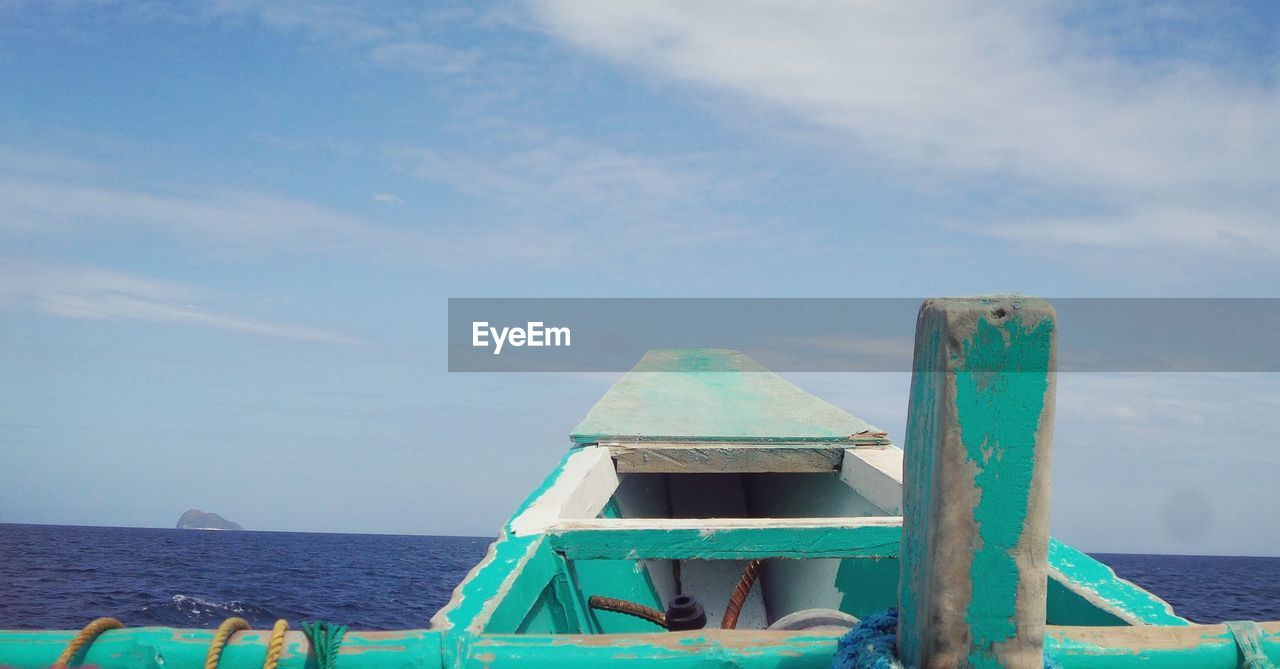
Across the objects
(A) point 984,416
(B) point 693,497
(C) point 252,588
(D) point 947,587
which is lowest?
(C) point 252,588

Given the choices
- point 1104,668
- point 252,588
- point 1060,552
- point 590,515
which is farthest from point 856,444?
point 252,588

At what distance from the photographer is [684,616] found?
8.31ft

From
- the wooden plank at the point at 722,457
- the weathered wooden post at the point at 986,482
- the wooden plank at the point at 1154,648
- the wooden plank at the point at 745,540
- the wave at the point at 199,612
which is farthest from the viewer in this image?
the wave at the point at 199,612

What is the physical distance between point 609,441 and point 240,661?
9.85 feet

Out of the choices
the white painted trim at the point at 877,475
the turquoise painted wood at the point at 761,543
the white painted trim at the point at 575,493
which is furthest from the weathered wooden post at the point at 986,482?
the white painted trim at the point at 877,475

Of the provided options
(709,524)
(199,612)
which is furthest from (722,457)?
(199,612)

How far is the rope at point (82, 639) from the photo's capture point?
1.27 m

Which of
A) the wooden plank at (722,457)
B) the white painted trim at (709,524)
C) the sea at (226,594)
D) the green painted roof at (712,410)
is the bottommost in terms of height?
the sea at (226,594)

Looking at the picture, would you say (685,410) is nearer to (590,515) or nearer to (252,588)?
(590,515)

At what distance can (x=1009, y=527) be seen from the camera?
1118 mm

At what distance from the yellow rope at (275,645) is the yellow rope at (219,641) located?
0.21ft

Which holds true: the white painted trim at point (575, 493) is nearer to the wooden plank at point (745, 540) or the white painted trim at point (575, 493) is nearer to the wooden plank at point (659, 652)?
the wooden plank at point (745, 540)

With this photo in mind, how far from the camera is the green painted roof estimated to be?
434 centimetres

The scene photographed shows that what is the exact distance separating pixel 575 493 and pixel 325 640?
1.86 metres
